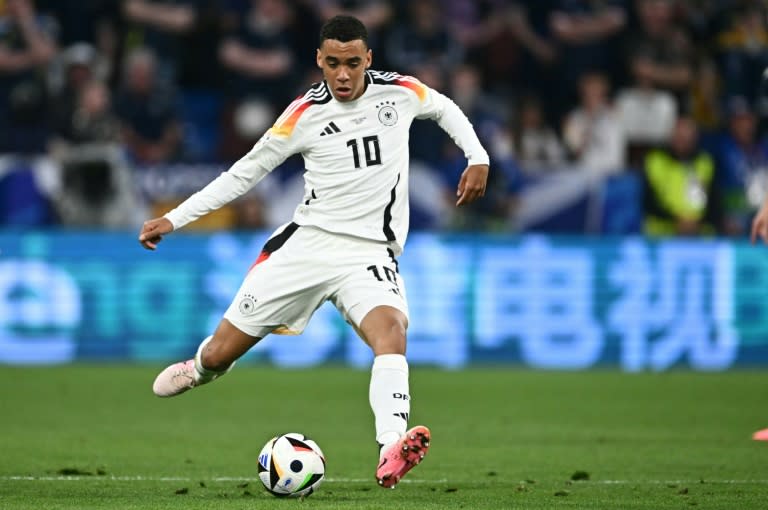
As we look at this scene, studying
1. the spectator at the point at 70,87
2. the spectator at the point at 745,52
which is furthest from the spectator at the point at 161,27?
the spectator at the point at 745,52

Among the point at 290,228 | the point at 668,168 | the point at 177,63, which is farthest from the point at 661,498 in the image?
the point at 177,63

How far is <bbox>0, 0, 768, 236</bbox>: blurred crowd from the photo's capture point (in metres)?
17.3

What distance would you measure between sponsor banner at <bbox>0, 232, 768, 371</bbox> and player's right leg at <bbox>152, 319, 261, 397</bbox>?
7412mm

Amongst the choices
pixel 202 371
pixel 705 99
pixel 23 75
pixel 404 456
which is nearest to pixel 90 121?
pixel 23 75

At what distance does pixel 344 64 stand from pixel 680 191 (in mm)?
10676

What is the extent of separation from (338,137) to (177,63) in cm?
1165

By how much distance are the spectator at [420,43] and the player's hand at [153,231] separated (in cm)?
1099

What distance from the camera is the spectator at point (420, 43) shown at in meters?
18.8

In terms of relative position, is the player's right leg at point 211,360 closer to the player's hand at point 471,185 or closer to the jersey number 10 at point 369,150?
the jersey number 10 at point 369,150

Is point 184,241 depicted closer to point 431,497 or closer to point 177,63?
point 177,63

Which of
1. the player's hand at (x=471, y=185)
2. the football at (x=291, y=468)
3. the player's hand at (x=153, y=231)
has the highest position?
the player's hand at (x=471, y=185)

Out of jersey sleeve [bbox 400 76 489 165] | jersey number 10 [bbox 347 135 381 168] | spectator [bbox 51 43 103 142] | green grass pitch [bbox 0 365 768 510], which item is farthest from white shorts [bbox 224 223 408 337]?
spectator [bbox 51 43 103 142]

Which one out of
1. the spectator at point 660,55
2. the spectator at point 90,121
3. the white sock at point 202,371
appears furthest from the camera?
the spectator at point 660,55

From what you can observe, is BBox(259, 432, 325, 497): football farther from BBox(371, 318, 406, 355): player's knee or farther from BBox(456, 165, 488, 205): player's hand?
BBox(456, 165, 488, 205): player's hand
